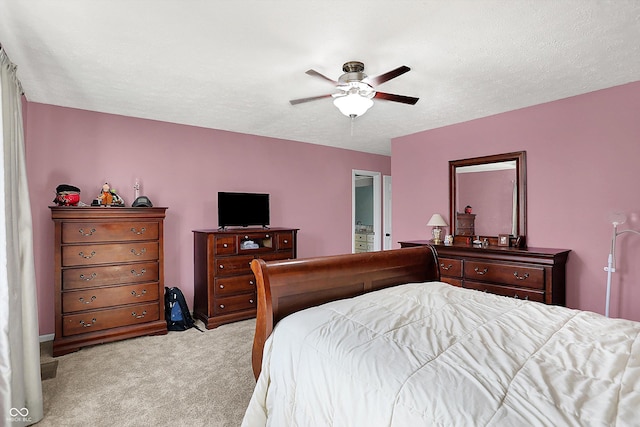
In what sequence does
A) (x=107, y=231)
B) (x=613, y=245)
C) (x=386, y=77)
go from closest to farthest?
(x=386, y=77) → (x=613, y=245) → (x=107, y=231)

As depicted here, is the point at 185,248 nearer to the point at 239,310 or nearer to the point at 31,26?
the point at 239,310

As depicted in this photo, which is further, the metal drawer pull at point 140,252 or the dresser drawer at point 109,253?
the metal drawer pull at point 140,252

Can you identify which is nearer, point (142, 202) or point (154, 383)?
point (154, 383)

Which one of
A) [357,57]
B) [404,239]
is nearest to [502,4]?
[357,57]

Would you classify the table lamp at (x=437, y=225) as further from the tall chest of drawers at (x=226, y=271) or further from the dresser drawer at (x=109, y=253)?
the dresser drawer at (x=109, y=253)

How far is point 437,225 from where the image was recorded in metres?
4.18

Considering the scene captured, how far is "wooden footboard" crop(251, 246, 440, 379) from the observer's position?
1855 millimetres

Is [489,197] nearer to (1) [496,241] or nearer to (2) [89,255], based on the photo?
(1) [496,241]

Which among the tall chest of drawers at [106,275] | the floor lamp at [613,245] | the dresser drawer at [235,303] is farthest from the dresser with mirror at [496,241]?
the tall chest of drawers at [106,275]

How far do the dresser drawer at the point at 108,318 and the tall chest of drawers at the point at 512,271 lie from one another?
10.6ft

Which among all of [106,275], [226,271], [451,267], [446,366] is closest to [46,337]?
[106,275]

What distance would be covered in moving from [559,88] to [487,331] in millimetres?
2650

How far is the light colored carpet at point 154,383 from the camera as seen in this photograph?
2.16 m

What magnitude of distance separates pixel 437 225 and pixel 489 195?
0.68 m
